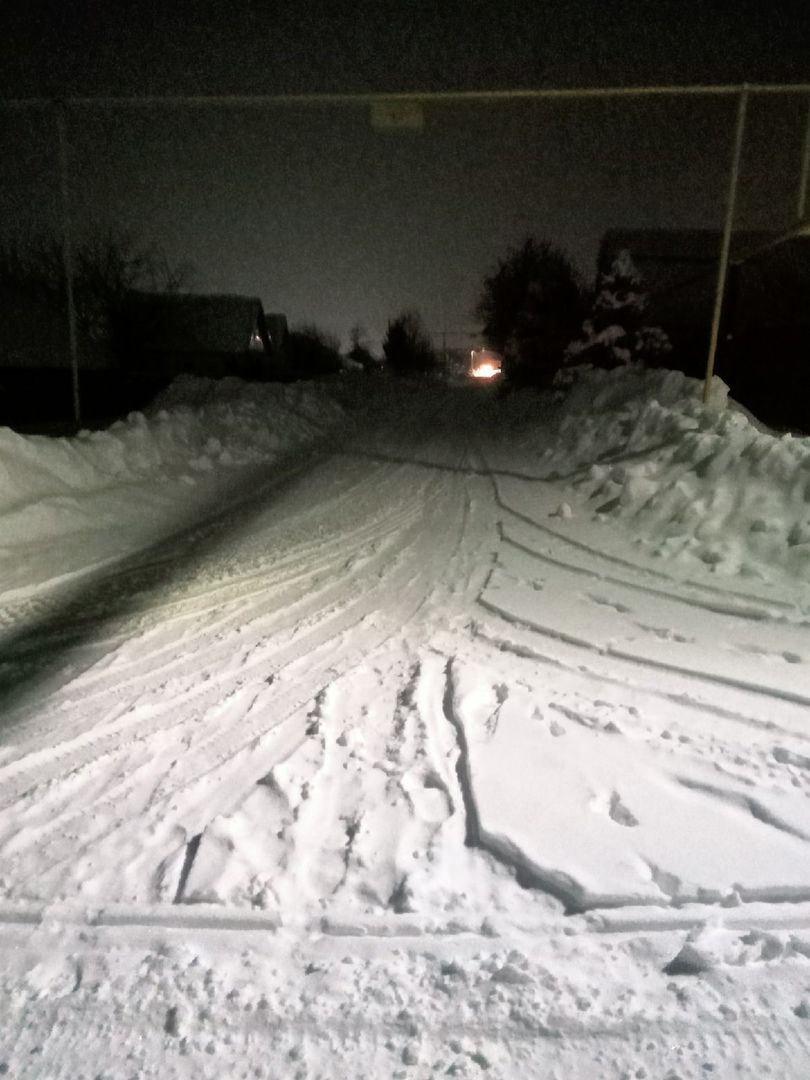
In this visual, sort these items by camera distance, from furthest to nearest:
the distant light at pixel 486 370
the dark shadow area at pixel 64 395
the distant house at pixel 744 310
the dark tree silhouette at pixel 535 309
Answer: the distant light at pixel 486 370 → the dark tree silhouette at pixel 535 309 → the dark shadow area at pixel 64 395 → the distant house at pixel 744 310

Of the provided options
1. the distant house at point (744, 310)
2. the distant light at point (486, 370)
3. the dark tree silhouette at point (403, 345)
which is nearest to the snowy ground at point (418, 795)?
the distant house at point (744, 310)

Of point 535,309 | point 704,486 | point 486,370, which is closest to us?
A: point 704,486

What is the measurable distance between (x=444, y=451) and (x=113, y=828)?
11.9m

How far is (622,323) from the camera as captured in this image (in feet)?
71.4

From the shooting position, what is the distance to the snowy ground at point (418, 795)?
2.34 metres

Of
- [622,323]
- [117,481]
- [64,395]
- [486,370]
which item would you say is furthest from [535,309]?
[117,481]

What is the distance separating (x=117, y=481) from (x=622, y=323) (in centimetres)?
1660

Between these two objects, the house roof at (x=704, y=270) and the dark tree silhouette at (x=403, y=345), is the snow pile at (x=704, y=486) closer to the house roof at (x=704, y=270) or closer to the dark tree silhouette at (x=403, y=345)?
the house roof at (x=704, y=270)

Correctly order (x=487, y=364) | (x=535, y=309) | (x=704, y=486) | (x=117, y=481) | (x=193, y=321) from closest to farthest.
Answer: (x=704, y=486), (x=117, y=481), (x=535, y=309), (x=487, y=364), (x=193, y=321)

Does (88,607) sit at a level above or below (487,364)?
below

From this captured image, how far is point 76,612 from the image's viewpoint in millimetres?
5812

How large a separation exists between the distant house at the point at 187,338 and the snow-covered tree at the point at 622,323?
1804 cm

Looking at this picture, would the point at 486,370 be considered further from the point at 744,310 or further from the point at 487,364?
the point at 744,310

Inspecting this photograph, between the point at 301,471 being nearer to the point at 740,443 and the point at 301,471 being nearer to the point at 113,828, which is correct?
the point at 740,443
